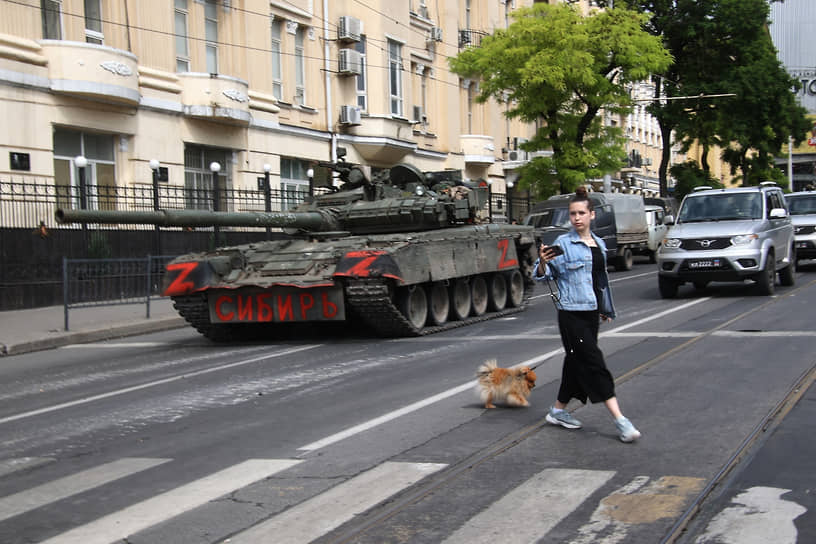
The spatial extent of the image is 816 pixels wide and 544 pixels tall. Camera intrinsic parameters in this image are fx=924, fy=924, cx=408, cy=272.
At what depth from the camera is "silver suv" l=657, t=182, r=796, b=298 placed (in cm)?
1588

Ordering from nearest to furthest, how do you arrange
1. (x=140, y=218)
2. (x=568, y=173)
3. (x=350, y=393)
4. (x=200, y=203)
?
1. (x=350, y=393)
2. (x=140, y=218)
3. (x=200, y=203)
4. (x=568, y=173)

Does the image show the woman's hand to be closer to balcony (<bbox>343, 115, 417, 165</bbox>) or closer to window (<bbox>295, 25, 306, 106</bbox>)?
window (<bbox>295, 25, 306, 106</bbox>)

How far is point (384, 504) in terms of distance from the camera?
495 cm

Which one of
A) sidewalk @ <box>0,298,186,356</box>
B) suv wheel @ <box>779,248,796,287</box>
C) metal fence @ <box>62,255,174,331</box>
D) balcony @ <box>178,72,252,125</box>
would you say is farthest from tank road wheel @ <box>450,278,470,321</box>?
balcony @ <box>178,72,252,125</box>

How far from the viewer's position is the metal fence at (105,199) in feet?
56.4

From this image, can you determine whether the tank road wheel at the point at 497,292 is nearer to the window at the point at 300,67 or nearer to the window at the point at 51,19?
the window at the point at 51,19

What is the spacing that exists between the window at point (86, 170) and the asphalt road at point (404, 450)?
25.1ft

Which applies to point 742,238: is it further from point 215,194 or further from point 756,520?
point 756,520

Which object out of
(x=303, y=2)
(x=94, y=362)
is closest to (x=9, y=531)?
(x=94, y=362)

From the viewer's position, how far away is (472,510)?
4793mm

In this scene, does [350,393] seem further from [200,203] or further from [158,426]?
[200,203]

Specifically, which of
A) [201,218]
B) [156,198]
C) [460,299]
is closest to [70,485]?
[201,218]

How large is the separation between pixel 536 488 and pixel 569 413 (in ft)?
5.50

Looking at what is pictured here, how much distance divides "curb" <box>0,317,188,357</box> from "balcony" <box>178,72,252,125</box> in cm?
776
